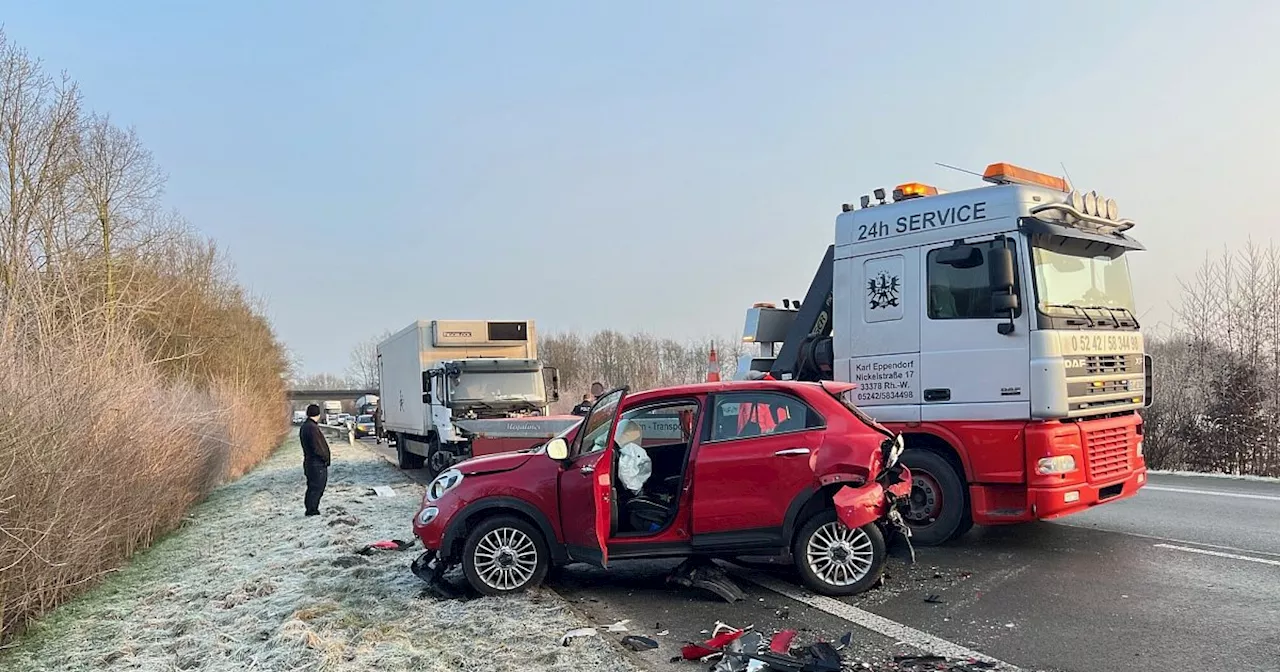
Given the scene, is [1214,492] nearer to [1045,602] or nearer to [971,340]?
[971,340]

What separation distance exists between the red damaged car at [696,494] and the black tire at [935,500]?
104 centimetres

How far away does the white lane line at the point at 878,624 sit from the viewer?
15.5 ft

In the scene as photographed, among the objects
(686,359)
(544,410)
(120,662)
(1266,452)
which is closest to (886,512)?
(120,662)

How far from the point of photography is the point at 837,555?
6.05m

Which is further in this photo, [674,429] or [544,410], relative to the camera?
[544,410]

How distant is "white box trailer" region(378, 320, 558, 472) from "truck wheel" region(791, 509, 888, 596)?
333 inches

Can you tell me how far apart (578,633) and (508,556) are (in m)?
1.32

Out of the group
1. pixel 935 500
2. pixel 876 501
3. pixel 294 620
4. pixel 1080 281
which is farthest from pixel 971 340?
pixel 294 620

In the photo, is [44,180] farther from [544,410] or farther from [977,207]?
[977,207]

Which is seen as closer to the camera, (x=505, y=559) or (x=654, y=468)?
(x=505, y=559)

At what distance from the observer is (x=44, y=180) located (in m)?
15.7

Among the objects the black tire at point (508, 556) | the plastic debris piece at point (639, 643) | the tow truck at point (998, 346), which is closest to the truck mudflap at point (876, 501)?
the tow truck at point (998, 346)

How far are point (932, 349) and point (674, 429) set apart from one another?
2703mm

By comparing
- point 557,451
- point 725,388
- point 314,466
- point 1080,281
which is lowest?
point 314,466
